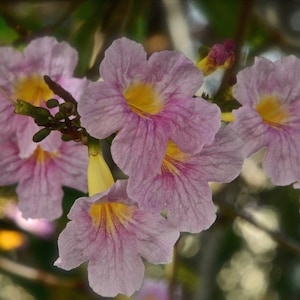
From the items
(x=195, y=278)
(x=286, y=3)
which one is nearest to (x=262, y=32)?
(x=286, y=3)

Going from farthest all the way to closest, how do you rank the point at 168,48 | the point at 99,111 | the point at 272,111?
the point at 168,48 → the point at 272,111 → the point at 99,111

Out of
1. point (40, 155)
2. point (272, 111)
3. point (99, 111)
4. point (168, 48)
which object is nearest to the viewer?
point (99, 111)

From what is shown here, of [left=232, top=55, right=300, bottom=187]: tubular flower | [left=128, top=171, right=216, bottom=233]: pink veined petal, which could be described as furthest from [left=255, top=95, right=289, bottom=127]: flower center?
[left=128, top=171, right=216, bottom=233]: pink veined petal

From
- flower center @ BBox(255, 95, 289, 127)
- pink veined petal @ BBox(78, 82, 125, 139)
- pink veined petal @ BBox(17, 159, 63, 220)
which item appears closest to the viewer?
pink veined petal @ BBox(78, 82, 125, 139)

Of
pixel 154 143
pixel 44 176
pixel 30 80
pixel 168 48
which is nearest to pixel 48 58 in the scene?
pixel 30 80

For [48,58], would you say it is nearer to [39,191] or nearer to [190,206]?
[39,191]

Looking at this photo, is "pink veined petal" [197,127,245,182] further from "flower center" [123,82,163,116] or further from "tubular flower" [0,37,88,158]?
"tubular flower" [0,37,88,158]
